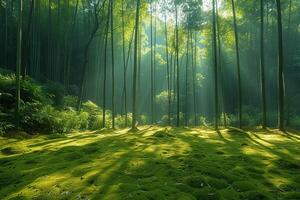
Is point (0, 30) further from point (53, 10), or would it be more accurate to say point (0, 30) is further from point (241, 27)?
point (241, 27)

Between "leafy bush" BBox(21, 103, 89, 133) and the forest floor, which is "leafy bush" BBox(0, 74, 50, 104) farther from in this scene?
the forest floor

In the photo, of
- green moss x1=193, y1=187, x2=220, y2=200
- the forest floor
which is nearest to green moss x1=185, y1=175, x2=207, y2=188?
the forest floor

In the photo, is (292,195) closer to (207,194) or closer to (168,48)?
(207,194)

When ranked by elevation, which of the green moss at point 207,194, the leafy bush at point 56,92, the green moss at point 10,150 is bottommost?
the green moss at point 207,194

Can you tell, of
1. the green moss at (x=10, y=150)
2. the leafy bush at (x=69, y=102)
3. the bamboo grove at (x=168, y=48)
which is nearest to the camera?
the green moss at (x=10, y=150)

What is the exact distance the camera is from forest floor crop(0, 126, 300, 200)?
14.1 ft

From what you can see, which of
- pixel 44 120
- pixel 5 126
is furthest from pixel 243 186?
pixel 44 120

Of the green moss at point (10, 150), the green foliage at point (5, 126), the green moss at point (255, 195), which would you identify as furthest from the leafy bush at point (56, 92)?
the green moss at point (255, 195)

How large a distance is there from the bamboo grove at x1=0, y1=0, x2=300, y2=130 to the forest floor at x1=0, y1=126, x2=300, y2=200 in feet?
27.6

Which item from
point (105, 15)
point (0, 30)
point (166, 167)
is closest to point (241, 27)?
point (105, 15)

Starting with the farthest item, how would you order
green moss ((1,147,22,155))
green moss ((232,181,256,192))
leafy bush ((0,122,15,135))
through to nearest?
1. leafy bush ((0,122,15,135))
2. green moss ((1,147,22,155))
3. green moss ((232,181,256,192))

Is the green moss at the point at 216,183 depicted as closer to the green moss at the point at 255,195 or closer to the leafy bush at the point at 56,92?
the green moss at the point at 255,195

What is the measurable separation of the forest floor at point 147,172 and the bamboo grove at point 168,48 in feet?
27.6

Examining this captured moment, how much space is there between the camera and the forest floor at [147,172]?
4.31 m
